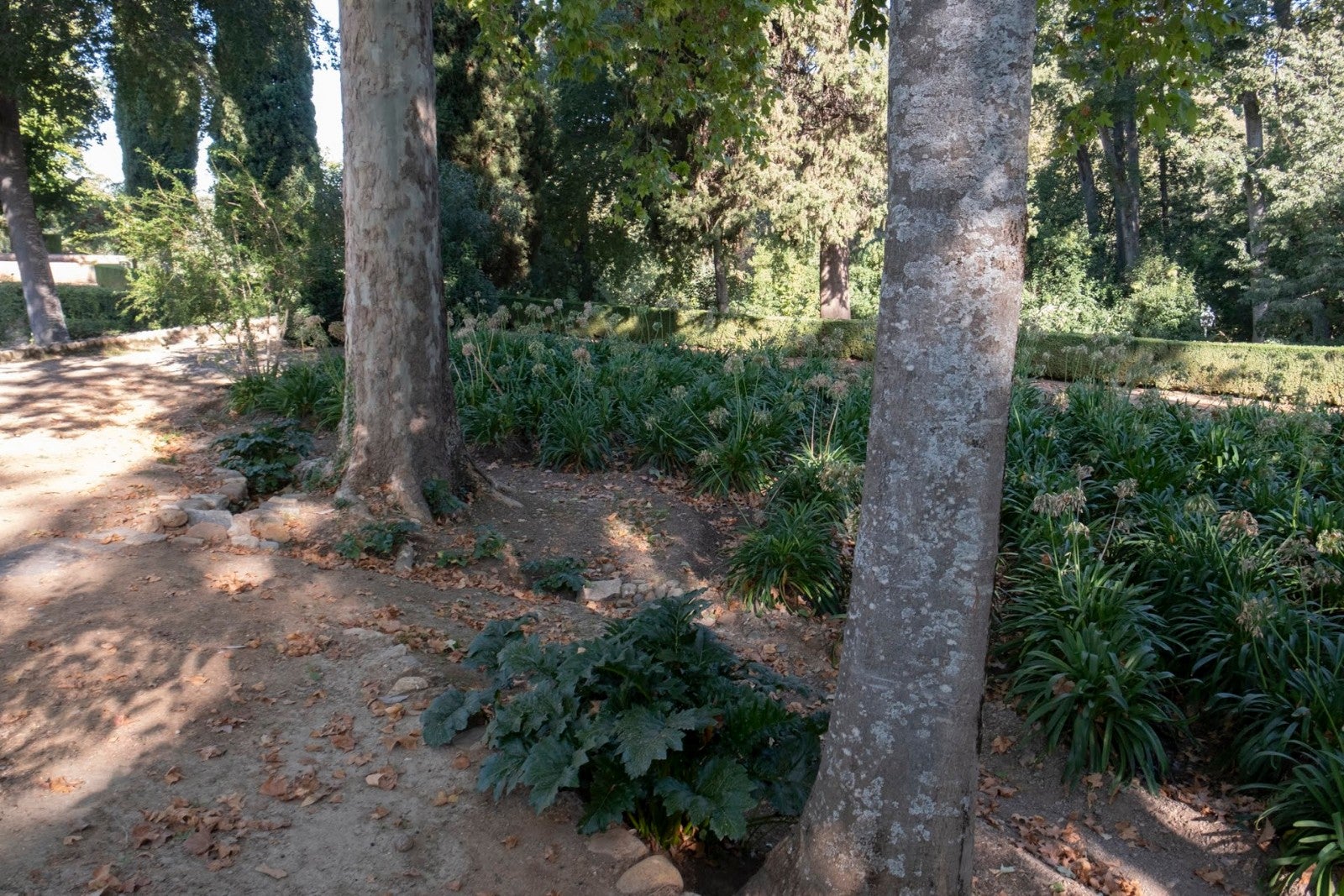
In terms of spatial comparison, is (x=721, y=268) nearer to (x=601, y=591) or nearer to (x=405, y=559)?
(x=601, y=591)

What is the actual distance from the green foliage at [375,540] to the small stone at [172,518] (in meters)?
1.00

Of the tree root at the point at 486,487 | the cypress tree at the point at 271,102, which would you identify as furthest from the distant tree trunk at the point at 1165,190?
the tree root at the point at 486,487

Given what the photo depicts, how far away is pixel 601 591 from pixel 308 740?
256 cm

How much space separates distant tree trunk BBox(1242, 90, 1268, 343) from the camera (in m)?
22.7

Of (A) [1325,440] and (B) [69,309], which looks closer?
(A) [1325,440]

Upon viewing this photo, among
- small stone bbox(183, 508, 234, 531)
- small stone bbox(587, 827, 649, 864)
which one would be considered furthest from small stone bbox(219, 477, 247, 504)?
small stone bbox(587, 827, 649, 864)

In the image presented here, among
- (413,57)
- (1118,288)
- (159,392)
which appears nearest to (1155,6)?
(413,57)

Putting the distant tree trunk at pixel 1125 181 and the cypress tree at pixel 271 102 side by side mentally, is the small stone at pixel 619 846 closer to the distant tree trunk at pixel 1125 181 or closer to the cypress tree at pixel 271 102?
the cypress tree at pixel 271 102

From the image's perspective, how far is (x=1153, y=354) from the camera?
14.2m

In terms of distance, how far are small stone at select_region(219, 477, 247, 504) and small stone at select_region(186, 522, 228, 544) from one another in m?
0.87

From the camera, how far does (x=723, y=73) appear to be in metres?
6.44

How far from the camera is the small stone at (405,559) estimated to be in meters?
5.79

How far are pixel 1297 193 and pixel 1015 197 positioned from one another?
23.8m

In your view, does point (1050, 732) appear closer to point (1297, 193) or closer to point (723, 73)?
point (723, 73)
